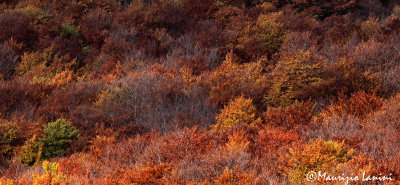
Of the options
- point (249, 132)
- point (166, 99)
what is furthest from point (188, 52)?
point (249, 132)

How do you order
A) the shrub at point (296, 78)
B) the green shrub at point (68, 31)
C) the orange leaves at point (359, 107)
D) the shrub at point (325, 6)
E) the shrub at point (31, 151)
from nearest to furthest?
the orange leaves at point (359, 107) < the shrub at point (31, 151) < the shrub at point (296, 78) < the green shrub at point (68, 31) < the shrub at point (325, 6)

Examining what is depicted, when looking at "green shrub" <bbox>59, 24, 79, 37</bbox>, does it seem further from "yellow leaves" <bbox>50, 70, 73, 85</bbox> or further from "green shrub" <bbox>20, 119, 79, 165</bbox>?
"green shrub" <bbox>20, 119, 79, 165</bbox>

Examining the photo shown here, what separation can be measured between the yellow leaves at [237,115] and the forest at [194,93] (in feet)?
0.11

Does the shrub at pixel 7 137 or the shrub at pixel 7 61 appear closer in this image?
the shrub at pixel 7 137

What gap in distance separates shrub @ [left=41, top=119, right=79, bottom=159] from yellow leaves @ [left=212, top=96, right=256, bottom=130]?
3.59 meters

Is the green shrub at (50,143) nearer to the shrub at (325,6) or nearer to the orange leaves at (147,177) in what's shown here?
the orange leaves at (147,177)

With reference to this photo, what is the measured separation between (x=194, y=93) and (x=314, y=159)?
6.67 meters

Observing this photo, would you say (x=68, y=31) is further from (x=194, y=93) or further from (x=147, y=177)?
(x=147, y=177)

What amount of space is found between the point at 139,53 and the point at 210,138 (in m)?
9.30

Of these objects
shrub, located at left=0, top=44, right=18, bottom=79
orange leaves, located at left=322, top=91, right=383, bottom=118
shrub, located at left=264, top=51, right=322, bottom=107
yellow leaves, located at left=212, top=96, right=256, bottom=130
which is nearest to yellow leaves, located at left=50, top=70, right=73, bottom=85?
shrub, located at left=0, top=44, right=18, bottom=79

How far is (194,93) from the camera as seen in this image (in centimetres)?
996

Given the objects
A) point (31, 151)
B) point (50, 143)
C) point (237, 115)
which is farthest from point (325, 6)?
point (31, 151)

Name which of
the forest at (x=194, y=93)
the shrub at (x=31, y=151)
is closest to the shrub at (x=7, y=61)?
the forest at (x=194, y=93)

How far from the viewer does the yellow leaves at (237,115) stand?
7203 millimetres
